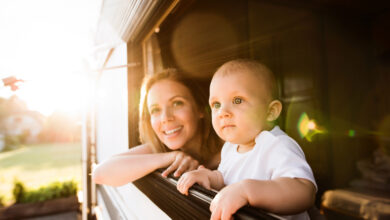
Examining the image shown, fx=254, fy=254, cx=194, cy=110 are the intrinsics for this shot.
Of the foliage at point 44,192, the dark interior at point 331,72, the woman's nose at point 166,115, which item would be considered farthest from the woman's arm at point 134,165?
the foliage at point 44,192

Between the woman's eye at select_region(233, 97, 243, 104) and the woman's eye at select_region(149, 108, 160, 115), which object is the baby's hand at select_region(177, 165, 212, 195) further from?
the woman's eye at select_region(149, 108, 160, 115)

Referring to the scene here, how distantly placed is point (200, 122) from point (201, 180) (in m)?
0.78

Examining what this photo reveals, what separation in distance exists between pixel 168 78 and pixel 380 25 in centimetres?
471

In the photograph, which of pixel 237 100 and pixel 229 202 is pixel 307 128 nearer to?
pixel 237 100

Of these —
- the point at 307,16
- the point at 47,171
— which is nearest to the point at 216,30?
the point at 307,16

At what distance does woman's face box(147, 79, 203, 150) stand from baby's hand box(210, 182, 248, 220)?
0.87m

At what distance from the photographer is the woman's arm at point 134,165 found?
1498mm

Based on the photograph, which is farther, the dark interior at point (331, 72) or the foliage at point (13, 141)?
the foliage at point (13, 141)

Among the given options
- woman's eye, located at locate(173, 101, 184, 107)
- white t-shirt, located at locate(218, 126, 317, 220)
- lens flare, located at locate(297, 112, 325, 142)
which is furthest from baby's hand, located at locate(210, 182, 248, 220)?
lens flare, located at locate(297, 112, 325, 142)

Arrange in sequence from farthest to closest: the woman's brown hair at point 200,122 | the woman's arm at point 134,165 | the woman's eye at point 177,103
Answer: the woman's brown hair at point 200,122 → the woman's eye at point 177,103 → the woman's arm at point 134,165

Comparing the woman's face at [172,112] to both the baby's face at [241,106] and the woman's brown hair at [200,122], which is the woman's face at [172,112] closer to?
the woman's brown hair at [200,122]

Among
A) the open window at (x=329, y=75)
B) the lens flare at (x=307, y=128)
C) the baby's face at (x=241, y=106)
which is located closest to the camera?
the baby's face at (x=241, y=106)

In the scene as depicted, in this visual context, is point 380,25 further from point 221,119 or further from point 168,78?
point 221,119

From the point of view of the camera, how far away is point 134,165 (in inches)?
63.2
